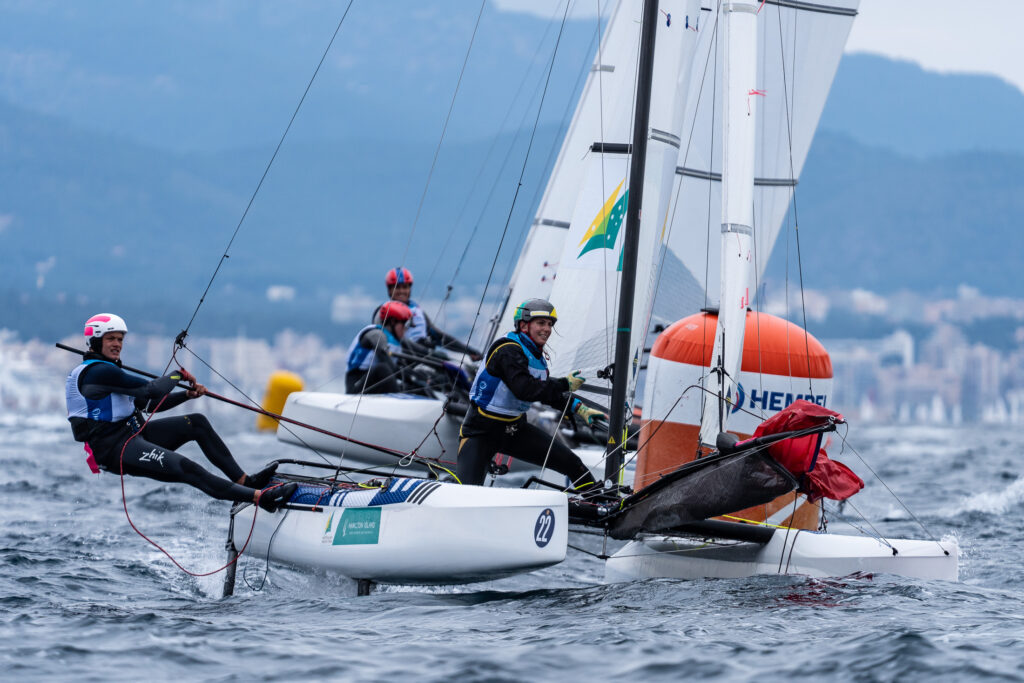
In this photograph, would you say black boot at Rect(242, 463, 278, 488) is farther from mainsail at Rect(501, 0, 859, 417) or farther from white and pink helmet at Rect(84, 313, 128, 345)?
mainsail at Rect(501, 0, 859, 417)

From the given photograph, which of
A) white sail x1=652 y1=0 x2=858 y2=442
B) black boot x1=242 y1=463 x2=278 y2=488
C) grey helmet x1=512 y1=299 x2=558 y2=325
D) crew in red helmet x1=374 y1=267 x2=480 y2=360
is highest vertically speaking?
white sail x1=652 y1=0 x2=858 y2=442

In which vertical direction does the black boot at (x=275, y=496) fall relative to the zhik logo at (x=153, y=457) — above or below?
below

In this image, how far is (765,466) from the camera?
5250 mm

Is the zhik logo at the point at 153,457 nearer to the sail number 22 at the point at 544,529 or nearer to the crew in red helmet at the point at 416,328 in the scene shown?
the sail number 22 at the point at 544,529

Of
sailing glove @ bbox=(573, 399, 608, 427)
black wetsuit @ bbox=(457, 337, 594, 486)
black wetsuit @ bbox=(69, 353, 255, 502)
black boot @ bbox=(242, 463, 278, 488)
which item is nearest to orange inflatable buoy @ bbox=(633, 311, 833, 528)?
sailing glove @ bbox=(573, 399, 608, 427)

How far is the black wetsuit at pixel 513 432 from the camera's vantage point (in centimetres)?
557

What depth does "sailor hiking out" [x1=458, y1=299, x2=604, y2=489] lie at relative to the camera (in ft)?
18.4

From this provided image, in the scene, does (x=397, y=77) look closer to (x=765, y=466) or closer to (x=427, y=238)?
(x=427, y=238)

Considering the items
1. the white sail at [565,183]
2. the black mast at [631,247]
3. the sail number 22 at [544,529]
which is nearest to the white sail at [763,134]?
the white sail at [565,183]

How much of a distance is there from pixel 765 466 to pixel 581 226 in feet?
7.02

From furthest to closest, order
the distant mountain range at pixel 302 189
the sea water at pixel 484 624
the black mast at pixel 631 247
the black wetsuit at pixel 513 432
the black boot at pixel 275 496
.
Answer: the distant mountain range at pixel 302 189 < the black mast at pixel 631 247 < the black boot at pixel 275 496 < the black wetsuit at pixel 513 432 < the sea water at pixel 484 624

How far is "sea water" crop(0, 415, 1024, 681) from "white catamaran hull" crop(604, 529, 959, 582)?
5.4 inches

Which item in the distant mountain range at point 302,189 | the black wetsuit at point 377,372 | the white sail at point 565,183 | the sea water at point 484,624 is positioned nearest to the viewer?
the sea water at point 484,624

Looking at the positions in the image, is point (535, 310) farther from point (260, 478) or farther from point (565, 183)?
point (565, 183)
